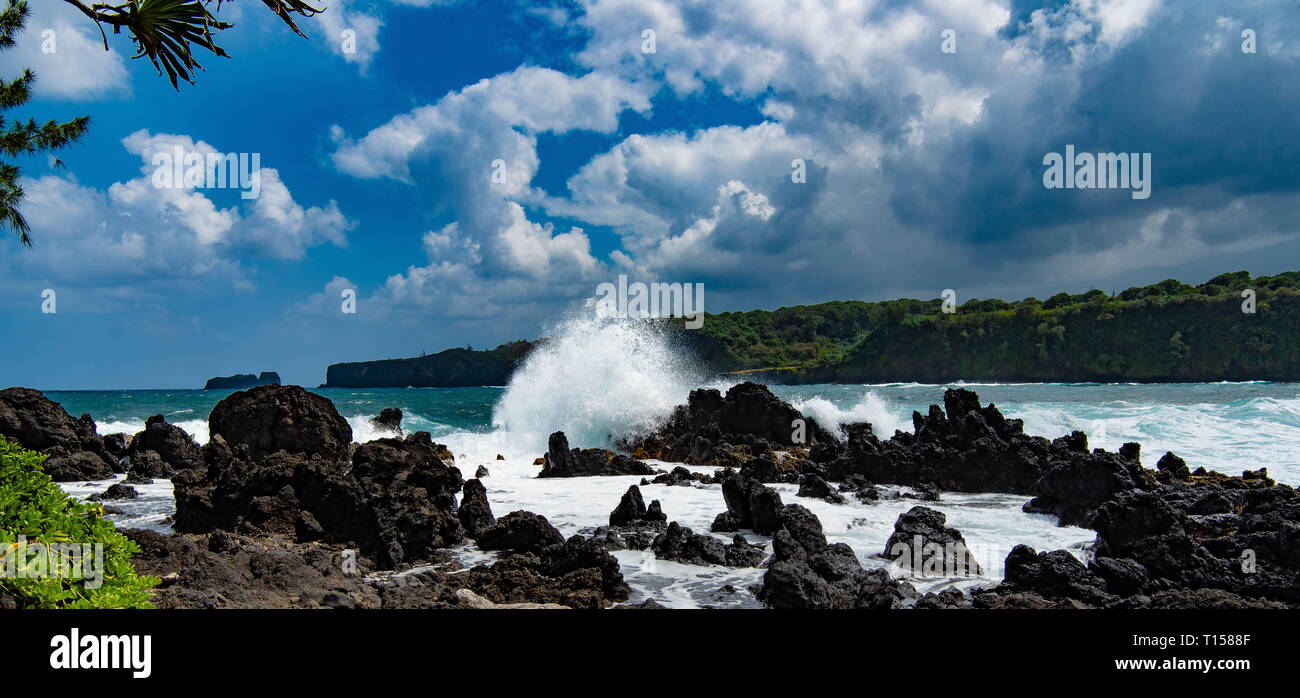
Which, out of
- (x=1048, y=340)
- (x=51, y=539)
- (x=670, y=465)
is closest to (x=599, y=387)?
(x=670, y=465)

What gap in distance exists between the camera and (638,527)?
1062 centimetres

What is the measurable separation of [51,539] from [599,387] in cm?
2364

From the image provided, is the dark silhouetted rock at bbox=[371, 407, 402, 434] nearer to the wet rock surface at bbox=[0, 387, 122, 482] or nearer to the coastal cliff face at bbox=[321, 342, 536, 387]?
the wet rock surface at bbox=[0, 387, 122, 482]

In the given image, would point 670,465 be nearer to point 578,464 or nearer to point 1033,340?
point 578,464

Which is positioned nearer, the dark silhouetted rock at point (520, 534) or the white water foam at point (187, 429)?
the dark silhouetted rock at point (520, 534)

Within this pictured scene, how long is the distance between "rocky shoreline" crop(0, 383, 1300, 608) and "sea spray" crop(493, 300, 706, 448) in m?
8.84

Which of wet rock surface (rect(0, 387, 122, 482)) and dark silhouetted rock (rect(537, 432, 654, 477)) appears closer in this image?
wet rock surface (rect(0, 387, 122, 482))

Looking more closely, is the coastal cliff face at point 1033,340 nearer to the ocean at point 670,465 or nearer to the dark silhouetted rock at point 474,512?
the ocean at point 670,465

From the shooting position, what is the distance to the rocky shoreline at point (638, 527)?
6.85 meters

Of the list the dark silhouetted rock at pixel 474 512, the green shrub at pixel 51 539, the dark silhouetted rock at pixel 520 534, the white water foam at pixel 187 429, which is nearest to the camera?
the green shrub at pixel 51 539

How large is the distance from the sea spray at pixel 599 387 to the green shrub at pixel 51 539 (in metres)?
21.2

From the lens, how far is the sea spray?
26141mm

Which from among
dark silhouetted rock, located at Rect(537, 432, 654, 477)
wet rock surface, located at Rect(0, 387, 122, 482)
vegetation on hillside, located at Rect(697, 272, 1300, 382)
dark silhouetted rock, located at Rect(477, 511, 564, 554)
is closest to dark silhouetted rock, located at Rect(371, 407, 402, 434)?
wet rock surface, located at Rect(0, 387, 122, 482)

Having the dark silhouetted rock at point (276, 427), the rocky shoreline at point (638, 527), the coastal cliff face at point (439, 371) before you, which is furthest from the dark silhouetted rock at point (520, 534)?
the coastal cliff face at point (439, 371)
